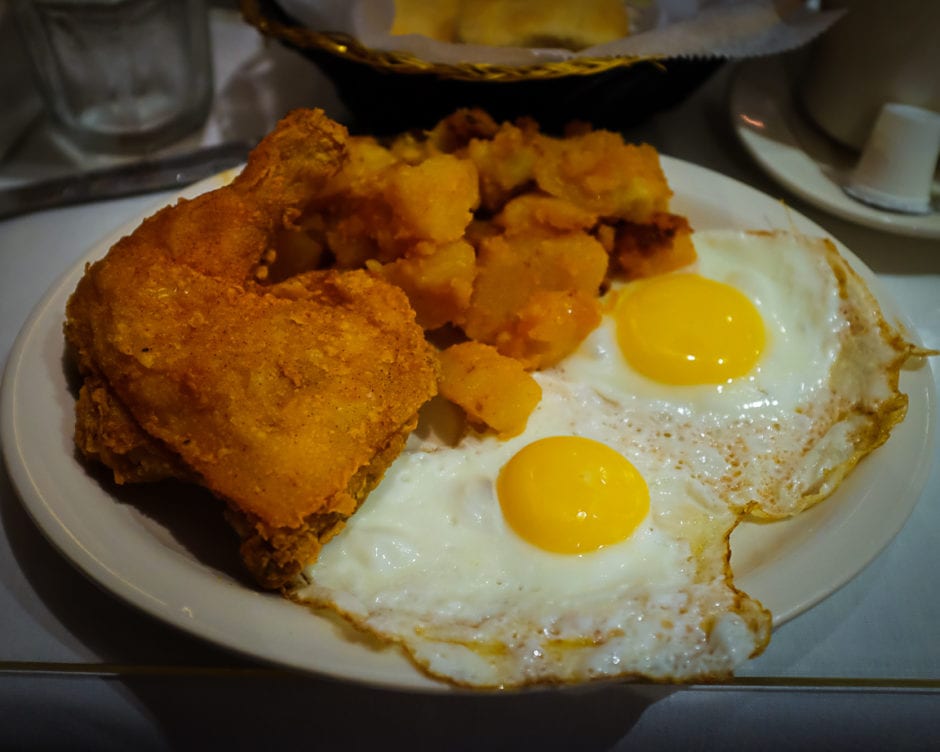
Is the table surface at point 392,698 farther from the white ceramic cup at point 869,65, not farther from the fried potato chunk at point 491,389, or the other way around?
the white ceramic cup at point 869,65

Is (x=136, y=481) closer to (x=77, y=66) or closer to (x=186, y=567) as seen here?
(x=186, y=567)

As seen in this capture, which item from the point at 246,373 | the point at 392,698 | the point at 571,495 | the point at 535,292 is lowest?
the point at 392,698

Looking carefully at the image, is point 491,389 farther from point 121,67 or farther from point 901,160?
point 121,67

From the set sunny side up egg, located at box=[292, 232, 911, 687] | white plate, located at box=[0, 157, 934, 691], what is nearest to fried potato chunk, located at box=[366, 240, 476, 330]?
sunny side up egg, located at box=[292, 232, 911, 687]

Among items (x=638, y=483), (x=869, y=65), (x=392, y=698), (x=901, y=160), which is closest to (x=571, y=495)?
(x=638, y=483)

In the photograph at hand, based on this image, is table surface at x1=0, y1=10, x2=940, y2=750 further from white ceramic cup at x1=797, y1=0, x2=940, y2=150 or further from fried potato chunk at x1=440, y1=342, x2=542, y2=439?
white ceramic cup at x1=797, y1=0, x2=940, y2=150

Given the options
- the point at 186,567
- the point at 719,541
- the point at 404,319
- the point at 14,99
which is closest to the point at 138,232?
the point at 404,319
